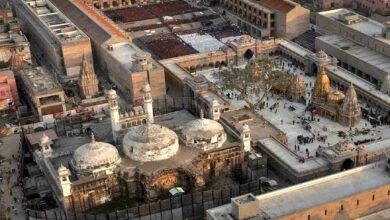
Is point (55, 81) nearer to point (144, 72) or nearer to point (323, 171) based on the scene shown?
point (144, 72)

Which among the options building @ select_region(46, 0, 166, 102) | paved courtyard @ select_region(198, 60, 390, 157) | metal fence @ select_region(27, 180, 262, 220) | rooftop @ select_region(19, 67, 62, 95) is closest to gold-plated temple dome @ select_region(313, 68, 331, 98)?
paved courtyard @ select_region(198, 60, 390, 157)

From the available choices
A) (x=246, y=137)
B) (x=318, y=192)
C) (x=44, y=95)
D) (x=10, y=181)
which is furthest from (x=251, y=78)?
(x=10, y=181)

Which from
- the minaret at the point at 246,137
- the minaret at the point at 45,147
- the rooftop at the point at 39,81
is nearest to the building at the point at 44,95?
the rooftop at the point at 39,81

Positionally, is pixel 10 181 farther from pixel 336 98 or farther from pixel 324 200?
pixel 336 98

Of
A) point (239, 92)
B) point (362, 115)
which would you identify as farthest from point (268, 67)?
point (362, 115)

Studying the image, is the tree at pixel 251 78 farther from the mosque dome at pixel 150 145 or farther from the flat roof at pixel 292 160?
the mosque dome at pixel 150 145

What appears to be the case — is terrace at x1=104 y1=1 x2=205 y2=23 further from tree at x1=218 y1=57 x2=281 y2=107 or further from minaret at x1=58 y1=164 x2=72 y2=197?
minaret at x1=58 y1=164 x2=72 y2=197
